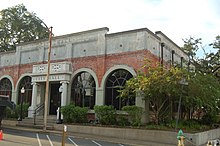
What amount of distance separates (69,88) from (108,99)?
13.4 ft

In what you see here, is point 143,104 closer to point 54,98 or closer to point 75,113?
point 75,113

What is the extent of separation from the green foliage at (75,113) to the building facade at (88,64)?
1.40 metres

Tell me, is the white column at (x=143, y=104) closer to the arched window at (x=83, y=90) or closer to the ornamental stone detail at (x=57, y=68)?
the arched window at (x=83, y=90)

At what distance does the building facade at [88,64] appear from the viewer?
21522 millimetres

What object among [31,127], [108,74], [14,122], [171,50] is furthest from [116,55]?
[14,122]

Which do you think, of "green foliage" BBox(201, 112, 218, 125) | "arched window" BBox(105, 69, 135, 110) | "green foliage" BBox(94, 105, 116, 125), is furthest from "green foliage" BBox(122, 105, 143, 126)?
"green foliage" BBox(201, 112, 218, 125)

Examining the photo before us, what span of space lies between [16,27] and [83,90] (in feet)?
68.5

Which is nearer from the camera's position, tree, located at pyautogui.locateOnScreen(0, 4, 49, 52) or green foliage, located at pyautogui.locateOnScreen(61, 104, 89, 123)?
green foliage, located at pyautogui.locateOnScreen(61, 104, 89, 123)

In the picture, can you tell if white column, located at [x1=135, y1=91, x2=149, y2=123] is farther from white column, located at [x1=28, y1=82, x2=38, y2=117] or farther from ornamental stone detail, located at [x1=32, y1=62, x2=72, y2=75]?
white column, located at [x1=28, y1=82, x2=38, y2=117]

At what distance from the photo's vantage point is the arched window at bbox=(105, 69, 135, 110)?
70.4ft

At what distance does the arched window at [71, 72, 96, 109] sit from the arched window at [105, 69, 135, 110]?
5.10 feet

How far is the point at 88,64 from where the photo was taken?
23.6m

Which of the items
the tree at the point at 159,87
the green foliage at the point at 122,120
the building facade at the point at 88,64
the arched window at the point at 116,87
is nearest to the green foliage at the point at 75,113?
the building facade at the point at 88,64

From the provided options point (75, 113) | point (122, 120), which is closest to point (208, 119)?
point (122, 120)
